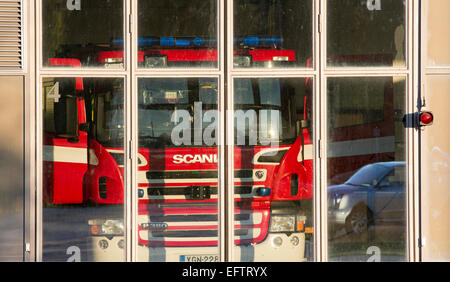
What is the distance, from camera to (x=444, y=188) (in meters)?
7.09

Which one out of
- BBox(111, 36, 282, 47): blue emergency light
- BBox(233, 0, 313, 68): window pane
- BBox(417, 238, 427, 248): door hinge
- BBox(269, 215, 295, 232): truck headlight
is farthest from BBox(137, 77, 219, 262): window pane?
BBox(417, 238, 427, 248): door hinge

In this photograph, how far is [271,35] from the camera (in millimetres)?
7176

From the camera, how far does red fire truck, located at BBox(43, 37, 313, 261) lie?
23.2ft

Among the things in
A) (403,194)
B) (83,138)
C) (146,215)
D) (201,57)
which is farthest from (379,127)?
(83,138)

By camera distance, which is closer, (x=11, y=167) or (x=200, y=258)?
(x=11, y=167)

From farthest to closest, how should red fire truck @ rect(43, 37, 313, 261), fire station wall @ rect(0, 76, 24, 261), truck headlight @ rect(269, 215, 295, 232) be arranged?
truck headlight @ rect(269, 215, 295, 232) → red fire truck @ rect(43, 37, 313, 261) → fire station wall @ rect(0, 76, 24, 261)

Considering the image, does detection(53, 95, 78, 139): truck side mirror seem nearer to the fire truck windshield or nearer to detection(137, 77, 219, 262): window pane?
the fire truck windshield

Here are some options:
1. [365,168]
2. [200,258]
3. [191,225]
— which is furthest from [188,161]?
[365,168]

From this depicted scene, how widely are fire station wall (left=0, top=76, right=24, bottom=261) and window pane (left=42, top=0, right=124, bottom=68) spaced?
21.9 inches

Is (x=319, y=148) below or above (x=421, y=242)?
above

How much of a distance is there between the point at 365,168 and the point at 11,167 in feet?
13.0

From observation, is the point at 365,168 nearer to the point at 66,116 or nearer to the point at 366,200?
the point at 366,200

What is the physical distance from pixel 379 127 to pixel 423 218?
1143 millimetres

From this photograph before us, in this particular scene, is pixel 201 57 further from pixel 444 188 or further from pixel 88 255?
pixel 444 188
